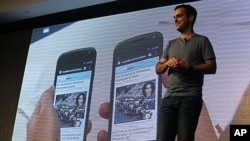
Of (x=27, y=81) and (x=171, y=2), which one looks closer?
(x=171, y=2)

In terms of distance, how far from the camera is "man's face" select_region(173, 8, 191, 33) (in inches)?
54.3

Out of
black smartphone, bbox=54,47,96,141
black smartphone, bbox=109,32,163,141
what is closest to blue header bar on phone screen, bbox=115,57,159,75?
black smartphone, bbox=109,32,163,141

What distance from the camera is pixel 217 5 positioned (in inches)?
53.8

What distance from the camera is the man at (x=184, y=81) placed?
1.24 m

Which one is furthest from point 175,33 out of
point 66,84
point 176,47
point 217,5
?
point 66,84

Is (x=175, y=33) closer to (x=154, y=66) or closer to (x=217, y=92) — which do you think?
(x=154, y=66)

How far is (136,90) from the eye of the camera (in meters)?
1.43

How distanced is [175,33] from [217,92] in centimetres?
31

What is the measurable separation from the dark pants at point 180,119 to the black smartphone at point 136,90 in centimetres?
6

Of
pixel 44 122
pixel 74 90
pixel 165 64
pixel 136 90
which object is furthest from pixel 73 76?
pixel 165 64

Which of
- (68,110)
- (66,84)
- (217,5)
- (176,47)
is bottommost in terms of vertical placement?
(68,110)

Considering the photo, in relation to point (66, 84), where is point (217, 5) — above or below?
above

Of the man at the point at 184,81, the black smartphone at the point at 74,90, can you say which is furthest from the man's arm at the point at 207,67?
the black smartphone at the point at 74,90

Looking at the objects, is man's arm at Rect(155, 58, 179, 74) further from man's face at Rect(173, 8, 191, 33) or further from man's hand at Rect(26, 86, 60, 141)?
man's hand at Rect(26, 86, 60, 141)
